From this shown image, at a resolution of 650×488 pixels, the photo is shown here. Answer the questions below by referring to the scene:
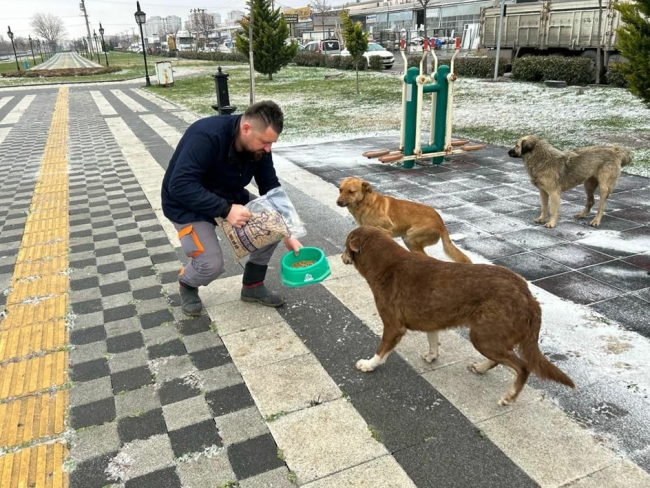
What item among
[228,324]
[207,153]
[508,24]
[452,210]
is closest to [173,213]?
[207,153]

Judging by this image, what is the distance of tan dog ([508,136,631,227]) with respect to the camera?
6.15 metres

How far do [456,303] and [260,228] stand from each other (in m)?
1.76

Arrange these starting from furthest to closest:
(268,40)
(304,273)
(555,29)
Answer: (268,40), (555,29), (304,273)

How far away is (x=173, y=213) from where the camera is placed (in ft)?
13.6

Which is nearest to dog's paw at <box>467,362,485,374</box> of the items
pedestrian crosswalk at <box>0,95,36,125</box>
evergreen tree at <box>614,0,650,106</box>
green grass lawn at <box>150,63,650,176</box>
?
green grass lawn at <box>150,63,650,176</box>

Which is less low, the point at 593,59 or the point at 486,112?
the point at 593,59

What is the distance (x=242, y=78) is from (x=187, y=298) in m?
29.7

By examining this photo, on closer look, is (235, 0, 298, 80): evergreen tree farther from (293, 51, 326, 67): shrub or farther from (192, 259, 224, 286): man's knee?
(192, 259, 224, 286): man's knee

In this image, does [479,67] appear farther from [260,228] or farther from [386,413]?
[386,413]

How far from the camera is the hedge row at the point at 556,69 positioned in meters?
19.7

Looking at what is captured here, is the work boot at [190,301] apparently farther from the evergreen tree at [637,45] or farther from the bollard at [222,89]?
the evergreen tree at [637,45]

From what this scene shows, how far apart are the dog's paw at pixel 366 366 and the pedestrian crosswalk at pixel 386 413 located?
0.05 meters

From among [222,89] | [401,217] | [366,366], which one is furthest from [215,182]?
[222,89]

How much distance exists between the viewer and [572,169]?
6238 mm
